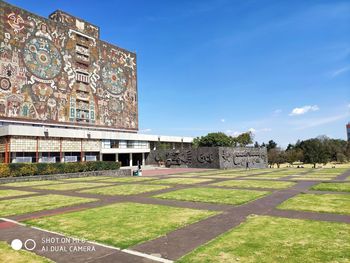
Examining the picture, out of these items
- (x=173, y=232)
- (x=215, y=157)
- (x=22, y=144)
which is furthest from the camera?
(x=215, y=157)

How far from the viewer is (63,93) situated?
179ft

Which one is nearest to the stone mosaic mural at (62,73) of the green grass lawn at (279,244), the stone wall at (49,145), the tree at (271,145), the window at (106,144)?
the window at (106,144)

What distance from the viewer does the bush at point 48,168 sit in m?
27.7

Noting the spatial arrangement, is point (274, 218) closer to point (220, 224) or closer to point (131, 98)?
point (220, 224)

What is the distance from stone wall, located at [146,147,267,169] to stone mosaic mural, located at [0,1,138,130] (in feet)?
56.6

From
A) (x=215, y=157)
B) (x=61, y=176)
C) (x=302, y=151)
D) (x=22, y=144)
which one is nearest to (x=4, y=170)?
(x=61, y=176)

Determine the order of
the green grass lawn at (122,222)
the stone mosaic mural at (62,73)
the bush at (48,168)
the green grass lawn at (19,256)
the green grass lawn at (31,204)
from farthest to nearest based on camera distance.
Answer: the stone mosaic mural at (62,73) → the bush at (48,168) → the green grass lawn at (31,204) → the green grass lawn at (122,222) → the green grass lawn at (19,256)

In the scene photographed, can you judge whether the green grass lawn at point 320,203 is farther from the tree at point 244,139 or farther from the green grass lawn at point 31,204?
the tree at point 244,139

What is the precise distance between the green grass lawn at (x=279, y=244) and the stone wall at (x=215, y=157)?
41.3m

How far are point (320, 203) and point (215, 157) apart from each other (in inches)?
Result: 1491

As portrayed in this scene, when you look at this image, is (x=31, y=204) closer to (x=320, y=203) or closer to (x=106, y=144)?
(x=320, y=203)

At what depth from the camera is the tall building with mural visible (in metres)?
42.1

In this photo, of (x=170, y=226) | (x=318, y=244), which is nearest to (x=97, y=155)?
(x=170, y=226)

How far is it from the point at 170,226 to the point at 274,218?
3.83 metres
